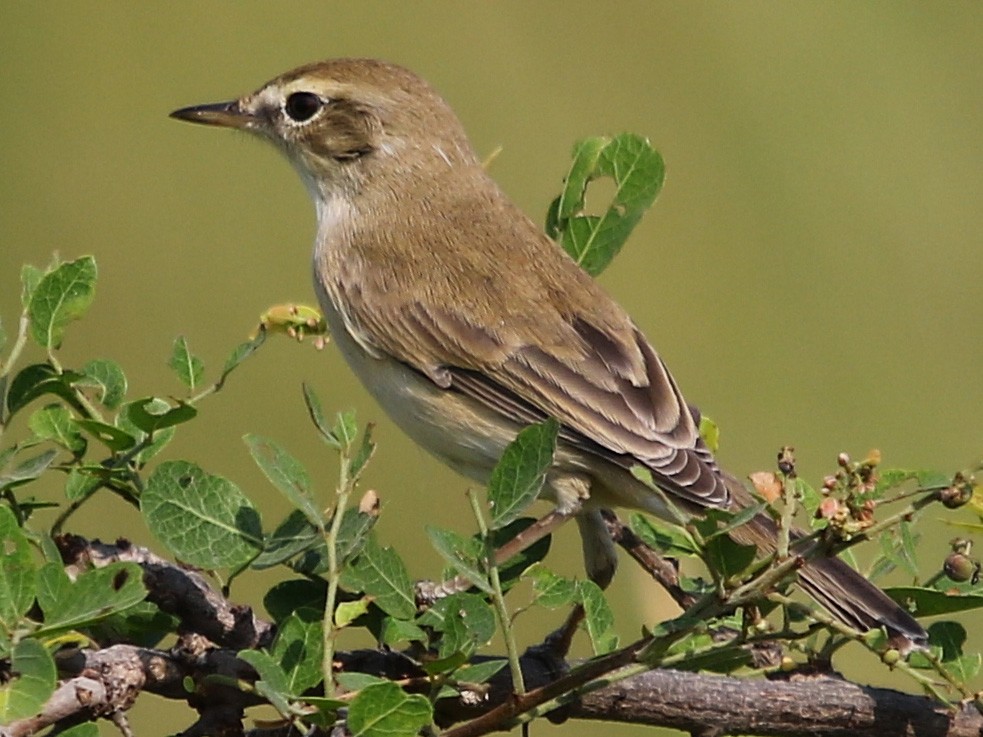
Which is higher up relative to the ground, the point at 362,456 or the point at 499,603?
the point at 362,456

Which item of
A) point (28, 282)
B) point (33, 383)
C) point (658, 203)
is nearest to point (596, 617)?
point (33, 383)

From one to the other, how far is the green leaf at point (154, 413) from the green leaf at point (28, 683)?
1.55ft

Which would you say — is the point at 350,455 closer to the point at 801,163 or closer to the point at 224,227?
the point at 224,227

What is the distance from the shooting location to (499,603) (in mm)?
2064

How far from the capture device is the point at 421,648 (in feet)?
Answer: 7.52

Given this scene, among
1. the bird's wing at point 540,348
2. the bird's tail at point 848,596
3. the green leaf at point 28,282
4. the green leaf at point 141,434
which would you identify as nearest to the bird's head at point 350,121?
the bird's wing at point 540,348

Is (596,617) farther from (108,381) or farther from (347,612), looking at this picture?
(108,381)

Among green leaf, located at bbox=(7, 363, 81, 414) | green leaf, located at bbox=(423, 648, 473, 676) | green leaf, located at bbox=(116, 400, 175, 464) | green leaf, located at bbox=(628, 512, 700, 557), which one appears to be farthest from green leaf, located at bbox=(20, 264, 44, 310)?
green leaf, located at bbox=(628, 512, 700, 557)

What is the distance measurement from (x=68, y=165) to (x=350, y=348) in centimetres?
353

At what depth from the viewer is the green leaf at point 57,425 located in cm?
233

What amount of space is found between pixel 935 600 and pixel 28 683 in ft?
4.32

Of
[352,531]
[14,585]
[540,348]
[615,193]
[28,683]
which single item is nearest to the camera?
[28,683]

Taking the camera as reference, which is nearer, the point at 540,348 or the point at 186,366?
the point at 186,366

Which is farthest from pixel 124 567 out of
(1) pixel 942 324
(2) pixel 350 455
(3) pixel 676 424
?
(1) pixel 942 324
